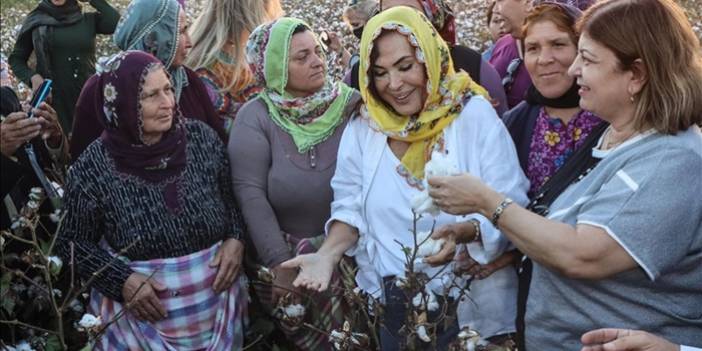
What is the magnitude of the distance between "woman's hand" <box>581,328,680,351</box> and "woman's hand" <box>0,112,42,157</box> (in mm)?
2144

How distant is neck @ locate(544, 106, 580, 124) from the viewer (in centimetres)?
281

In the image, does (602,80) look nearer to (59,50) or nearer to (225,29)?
(225,29)

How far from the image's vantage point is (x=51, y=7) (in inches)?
246

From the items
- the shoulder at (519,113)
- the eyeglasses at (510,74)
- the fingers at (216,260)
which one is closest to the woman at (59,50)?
the fingers at (216,260)

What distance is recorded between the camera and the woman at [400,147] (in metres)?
2.76

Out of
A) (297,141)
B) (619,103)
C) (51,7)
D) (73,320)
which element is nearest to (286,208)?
(297,141)

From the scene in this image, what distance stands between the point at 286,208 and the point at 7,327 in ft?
3.79

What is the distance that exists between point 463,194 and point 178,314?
1306 mm

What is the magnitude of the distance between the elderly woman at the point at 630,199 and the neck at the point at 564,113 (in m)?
0.44

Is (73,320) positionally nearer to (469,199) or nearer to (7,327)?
(7,327)

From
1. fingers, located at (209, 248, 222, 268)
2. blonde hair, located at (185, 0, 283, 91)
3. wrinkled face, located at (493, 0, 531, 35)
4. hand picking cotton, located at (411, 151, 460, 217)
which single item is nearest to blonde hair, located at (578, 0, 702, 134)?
hand picking cotton, located at (411, 151, 460, 217)

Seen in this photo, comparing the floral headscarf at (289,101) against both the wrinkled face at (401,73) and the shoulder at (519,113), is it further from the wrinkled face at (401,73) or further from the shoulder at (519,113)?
the shoulder at (519,113)

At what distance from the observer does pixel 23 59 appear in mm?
6324

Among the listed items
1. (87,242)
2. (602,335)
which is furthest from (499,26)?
(602,335)
